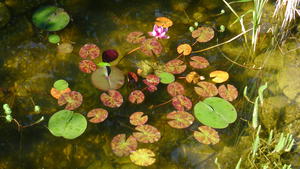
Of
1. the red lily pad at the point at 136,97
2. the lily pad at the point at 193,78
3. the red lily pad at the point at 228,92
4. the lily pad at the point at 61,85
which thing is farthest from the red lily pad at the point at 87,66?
the red lily pad at the point at 228,92

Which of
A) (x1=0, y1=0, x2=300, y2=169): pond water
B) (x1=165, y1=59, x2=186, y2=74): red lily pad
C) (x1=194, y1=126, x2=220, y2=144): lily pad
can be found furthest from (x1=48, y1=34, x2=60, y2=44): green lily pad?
(x1=194, y1=126, x2=220, y2=144): lily pad

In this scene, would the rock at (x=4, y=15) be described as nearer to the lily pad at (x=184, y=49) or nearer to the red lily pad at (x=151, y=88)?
the red lily pad at (x=151, y=88)

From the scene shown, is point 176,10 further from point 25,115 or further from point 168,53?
point 25,115

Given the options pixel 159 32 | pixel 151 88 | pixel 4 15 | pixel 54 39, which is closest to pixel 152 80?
pixel 151 88

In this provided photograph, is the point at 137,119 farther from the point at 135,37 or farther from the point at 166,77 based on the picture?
the point at 135,37

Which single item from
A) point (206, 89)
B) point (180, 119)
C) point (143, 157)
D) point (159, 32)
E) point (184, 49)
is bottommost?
point (143, 157)

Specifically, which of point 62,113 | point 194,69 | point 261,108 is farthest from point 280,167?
point 62,113
